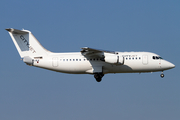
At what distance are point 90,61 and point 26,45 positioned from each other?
17.3ft

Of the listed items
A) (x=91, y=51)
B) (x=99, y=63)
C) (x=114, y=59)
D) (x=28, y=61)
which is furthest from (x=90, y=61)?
(x=28, y=61)

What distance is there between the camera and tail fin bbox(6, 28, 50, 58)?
2345cm

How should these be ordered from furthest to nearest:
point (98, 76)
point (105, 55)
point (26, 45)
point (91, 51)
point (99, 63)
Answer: point (26, 45), point (98, 76), point (99, 63), point (105, 55), point (91, 51)

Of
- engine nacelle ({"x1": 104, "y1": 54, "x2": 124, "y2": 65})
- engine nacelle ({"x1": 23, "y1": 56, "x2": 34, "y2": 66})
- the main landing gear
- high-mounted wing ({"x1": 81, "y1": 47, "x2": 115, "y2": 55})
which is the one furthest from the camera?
engine nacelle ({"x1": 23, "y1": 56, "x2": 34, "y2": 66})

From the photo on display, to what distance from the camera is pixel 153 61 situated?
2284cm

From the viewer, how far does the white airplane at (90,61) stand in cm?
2258

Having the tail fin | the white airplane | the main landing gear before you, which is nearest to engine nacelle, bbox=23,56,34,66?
the white airplane

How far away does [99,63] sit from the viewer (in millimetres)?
22750

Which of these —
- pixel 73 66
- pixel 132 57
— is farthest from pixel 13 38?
pixel 132 57

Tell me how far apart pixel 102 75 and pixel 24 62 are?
6.11 meters

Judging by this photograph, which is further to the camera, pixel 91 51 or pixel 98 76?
pixel 98 76

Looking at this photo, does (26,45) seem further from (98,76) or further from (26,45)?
(98,76)

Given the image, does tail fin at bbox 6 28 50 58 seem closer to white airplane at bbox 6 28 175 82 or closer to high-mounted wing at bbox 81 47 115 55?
white airplane at bbox 6 28 175 82

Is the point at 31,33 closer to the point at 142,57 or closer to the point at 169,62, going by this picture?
the point at 142,57
